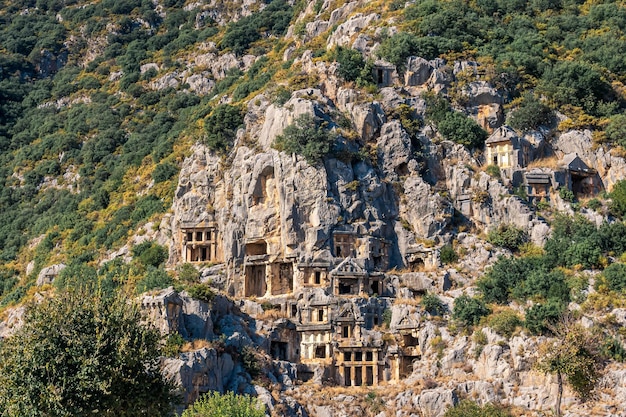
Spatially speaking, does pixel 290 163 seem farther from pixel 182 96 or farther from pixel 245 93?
pixel 182 96

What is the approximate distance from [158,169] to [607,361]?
195 feet

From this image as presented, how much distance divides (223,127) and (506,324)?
3712 cm

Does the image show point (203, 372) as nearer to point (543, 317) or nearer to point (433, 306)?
point (433, 306)

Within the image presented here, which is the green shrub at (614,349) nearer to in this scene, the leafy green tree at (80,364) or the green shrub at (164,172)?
the leafy green tree at (80,364)

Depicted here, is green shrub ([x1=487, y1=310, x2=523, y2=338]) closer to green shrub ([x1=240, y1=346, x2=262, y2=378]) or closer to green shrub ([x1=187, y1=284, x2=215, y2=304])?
green shrub ([x1=240, y1=346, x2=262, y2=378])

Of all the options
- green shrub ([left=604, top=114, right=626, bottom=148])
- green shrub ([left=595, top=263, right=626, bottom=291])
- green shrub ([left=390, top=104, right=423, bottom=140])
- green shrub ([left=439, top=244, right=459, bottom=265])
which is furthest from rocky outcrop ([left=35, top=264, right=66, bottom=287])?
green shrub ([left=604, top=114, right=626, bottom=148])

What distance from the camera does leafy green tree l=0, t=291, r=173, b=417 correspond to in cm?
4431

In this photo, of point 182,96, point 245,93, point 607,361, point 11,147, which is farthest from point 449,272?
point 11,147

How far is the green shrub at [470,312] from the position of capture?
7631 centimetres

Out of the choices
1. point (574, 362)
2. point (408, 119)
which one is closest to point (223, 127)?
point (408, 119)

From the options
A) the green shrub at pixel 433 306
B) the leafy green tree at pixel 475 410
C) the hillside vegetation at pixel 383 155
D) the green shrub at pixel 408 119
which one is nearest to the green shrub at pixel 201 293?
the hillside vegetation at pixel 383 155

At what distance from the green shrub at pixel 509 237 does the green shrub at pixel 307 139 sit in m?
16.9

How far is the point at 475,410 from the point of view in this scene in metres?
65.9

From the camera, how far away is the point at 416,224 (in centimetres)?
8706
